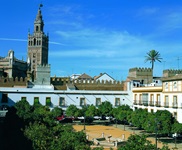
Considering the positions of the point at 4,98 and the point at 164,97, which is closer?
the point at 164,97

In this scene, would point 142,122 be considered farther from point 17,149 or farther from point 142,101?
point 17,149

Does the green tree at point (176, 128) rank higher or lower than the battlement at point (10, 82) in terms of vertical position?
lower

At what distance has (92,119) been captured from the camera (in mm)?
45469

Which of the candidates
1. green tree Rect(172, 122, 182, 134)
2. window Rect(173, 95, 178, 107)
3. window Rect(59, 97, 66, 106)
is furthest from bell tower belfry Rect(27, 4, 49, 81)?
green tree Rect(172, 122, 182, 134)

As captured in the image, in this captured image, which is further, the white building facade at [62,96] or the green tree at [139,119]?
the white building facade at [62,96]

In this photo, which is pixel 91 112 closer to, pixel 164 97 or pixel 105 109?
pixel 105 109

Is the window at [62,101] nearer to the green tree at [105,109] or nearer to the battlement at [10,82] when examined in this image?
the green tree at [105,109]

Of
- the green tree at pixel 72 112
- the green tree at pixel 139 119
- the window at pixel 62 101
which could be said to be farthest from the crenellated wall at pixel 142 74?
the green tree at pixel 139 119

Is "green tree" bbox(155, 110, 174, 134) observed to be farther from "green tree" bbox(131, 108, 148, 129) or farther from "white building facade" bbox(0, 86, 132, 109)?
"white building facade" bbox(0, 86, 132, 109)

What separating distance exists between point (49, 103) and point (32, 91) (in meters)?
3.13

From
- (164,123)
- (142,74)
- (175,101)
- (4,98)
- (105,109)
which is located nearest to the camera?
(164,123)

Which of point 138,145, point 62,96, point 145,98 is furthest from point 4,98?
point 138,145

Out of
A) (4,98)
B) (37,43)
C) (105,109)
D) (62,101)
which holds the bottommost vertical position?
(105,109)

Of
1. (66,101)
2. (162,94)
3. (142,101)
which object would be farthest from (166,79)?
(66,101)
